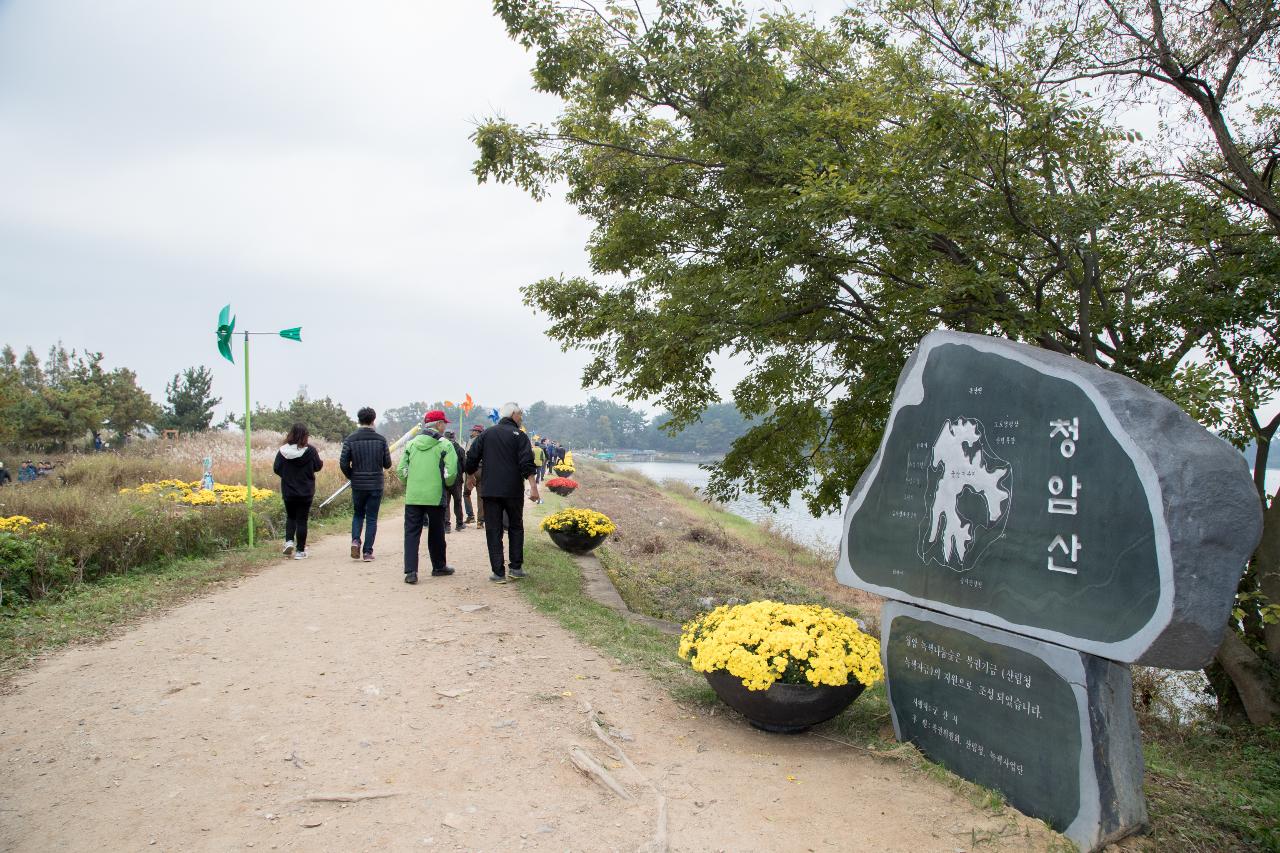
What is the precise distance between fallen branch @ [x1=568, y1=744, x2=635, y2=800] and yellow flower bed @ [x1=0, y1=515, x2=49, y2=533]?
651cm

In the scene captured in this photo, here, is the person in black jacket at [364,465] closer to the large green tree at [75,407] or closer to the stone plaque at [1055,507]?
the stone plaque at [1055,507]

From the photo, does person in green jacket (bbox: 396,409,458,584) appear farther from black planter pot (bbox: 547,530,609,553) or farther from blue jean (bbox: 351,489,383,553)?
black planter pot (bbox: 547,530,609,553)

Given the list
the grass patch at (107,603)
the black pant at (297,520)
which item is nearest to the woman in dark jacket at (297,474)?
the black pant at (297,520)

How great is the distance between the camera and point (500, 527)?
324 inches

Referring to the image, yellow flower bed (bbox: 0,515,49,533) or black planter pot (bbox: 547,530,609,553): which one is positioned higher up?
yellow flower bed (bbox: 0,515,49,533)

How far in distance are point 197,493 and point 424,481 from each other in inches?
213

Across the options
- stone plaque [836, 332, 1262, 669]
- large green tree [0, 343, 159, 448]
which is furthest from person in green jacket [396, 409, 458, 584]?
large green tree [0, 343, 159, 448]

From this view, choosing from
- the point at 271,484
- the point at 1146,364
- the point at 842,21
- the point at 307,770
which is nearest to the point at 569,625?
the point at 307,770

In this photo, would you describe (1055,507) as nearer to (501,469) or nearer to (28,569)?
(501,469)

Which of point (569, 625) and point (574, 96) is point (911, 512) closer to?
point (569, 625)

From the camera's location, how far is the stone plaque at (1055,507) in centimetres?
324

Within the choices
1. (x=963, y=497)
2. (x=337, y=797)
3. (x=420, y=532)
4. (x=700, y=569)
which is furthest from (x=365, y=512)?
(x=963, y=497)

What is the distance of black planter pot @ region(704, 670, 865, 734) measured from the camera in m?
4.49

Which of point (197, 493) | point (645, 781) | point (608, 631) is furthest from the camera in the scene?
point (197, 493)
